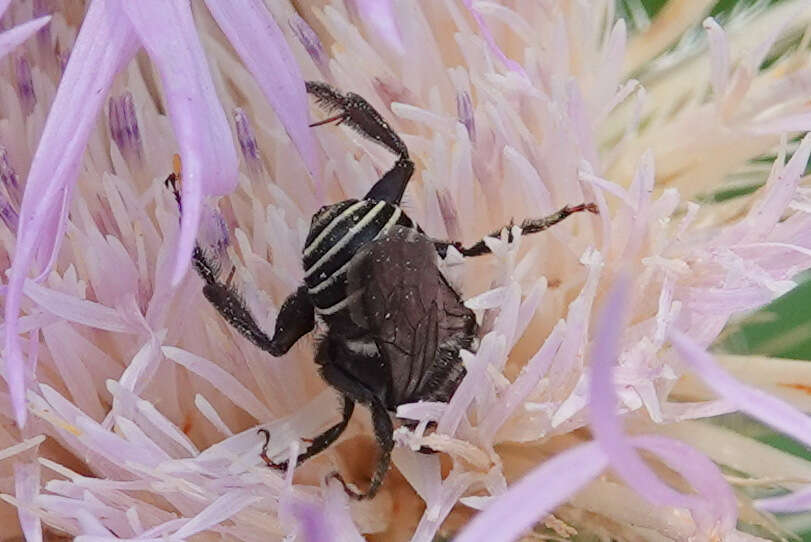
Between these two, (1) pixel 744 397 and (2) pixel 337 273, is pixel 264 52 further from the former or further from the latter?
(1) pixel 744 397

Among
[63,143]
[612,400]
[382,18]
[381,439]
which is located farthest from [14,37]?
[612,400]

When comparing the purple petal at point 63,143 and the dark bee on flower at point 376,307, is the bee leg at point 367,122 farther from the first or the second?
the purple petal at point 63,143

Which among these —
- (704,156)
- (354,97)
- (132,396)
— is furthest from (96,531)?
(704,156)

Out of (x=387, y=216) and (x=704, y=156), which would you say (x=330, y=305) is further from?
(x=704, y=156)

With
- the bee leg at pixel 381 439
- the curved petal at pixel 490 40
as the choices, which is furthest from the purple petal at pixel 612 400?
the curved petal at pixel 490 40

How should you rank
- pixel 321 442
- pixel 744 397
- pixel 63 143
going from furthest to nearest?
pixel 321 442
pixel 63 143
pixel 744 397

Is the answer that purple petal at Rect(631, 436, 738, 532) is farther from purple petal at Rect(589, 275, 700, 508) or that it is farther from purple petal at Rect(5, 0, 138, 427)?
purple petal at Rect(5, 0, 138, 427)

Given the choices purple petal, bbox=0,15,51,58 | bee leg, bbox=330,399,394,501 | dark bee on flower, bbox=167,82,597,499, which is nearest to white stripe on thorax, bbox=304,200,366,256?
dark bee on flower, bbox=167,82,597,499
